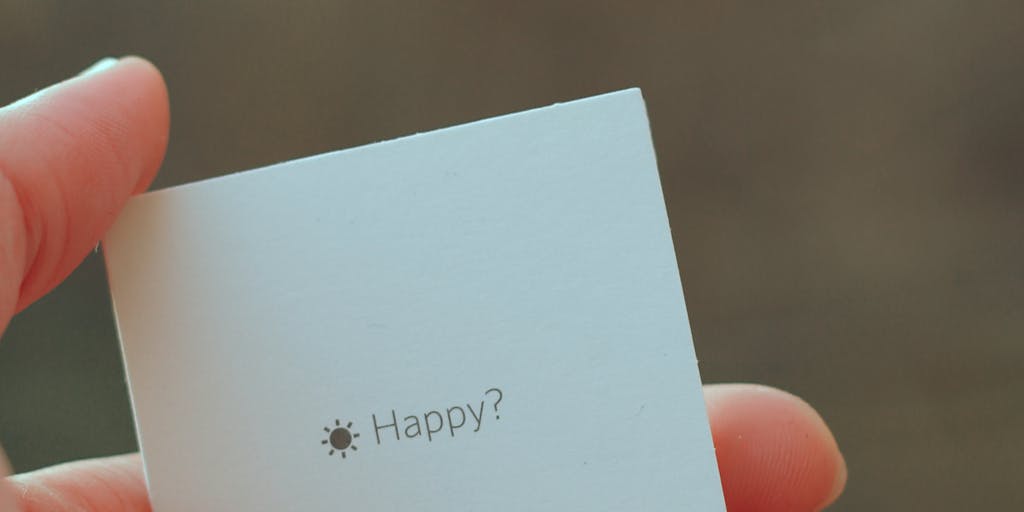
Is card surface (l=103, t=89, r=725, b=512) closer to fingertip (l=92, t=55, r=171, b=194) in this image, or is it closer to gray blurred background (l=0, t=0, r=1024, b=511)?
fingertip (l=92, t=55, r=171, b=194)

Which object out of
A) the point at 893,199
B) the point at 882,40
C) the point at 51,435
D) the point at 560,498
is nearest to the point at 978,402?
the point at 893,199

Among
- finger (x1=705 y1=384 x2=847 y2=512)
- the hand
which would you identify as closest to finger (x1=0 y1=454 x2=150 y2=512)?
the hand

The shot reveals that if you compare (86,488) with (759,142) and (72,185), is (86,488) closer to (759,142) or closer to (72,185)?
(72,185)

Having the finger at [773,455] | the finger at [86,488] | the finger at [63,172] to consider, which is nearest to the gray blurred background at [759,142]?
the finger at [773,455]

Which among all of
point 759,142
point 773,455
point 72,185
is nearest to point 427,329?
point 72,185

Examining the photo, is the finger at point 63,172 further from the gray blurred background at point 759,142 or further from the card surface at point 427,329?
the gray blurred background at point 759,142

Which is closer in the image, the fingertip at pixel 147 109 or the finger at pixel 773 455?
the fingertip at pixel 147 109
